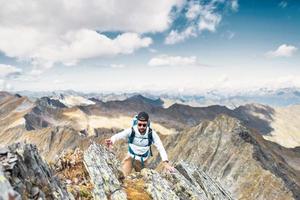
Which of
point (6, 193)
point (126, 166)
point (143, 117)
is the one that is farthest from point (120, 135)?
point (6, 193)

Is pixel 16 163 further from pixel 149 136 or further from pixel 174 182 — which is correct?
pixel 174 182

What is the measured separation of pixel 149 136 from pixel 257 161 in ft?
519

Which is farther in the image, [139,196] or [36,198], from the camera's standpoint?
[139,196]

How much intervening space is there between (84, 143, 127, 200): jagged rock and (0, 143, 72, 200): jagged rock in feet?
13.9

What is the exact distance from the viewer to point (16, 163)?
12398 mm

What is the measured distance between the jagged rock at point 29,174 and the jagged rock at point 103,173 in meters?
4.23

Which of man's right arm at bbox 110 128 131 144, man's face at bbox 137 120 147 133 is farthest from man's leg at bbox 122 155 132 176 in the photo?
man's face at bbox 137 120 147 133

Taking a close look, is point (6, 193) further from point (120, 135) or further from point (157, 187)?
point (157, 187)

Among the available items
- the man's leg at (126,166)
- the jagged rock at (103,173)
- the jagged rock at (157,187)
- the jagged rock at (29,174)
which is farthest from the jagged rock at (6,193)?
the man's leg at (126,166)

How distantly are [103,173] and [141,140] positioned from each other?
2.94 metres

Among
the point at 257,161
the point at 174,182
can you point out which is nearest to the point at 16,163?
the point at 174,182

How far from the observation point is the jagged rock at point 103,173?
19547 mm

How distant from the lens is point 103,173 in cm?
2120

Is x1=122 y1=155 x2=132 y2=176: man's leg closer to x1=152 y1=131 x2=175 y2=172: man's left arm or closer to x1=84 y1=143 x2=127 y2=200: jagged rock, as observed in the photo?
x1=84 y1=143 x2=127 y2=200: jagged rock
